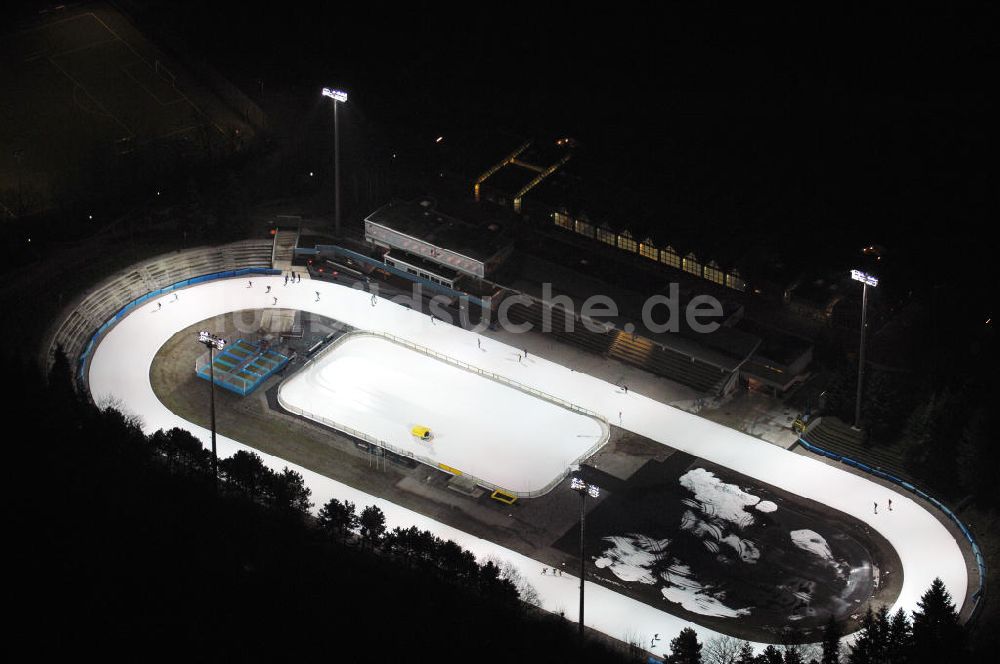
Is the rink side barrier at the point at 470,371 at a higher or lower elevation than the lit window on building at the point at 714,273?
lower

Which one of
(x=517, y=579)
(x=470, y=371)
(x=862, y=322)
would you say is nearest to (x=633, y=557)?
(x=517, y=579)

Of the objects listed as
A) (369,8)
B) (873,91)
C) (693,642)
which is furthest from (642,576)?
(369,8)

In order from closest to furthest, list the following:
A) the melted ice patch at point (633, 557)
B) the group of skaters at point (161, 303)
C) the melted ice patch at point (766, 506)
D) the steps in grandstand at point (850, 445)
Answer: the melted ice patch at point (633, 557) → the melted ice patch at point (766, 506) → the steps in grandstand at point (850, 445) → the group of skaters at point (161, 303)

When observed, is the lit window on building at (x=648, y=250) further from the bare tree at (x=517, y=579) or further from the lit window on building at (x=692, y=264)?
the bare tree at (x=517, y=579)

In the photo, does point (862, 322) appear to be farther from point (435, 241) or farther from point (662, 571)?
point (435, 241)

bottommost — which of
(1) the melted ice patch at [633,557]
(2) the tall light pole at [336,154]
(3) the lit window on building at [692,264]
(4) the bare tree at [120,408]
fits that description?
(1) the melted ice patch at [633,557]

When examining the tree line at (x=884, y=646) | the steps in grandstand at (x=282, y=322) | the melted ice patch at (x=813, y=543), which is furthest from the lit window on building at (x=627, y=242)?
A: the tree line at (x=884, y=646)
